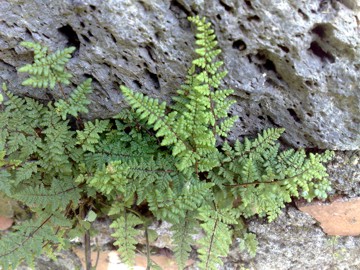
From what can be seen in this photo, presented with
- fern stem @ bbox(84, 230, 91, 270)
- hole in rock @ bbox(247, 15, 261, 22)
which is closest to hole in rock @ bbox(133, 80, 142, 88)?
hole in rock @ bbox(247, 15, 261, 22)

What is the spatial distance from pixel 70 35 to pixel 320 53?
1.31 meters

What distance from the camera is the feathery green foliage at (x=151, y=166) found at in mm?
1916

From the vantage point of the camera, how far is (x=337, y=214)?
2.39 metres

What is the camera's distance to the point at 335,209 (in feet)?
7.76

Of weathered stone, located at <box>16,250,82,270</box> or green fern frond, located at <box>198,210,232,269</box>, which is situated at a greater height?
green fern frond, located at <box>198,210,232,269</box>

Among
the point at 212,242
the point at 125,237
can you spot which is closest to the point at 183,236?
the point at 212,242

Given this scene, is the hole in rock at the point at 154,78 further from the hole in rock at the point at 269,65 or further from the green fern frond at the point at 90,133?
the hole in rock at the point at 269,65

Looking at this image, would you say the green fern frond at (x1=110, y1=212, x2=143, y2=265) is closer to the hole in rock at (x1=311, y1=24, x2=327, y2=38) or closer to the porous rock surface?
the porous rock surface

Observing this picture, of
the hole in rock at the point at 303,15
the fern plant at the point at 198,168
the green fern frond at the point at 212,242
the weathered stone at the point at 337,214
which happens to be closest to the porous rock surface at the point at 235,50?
the hole in rock at the point at 303,15

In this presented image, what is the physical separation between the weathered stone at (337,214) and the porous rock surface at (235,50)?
479 millimetres

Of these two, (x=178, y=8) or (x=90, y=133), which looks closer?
(x=178, y=8)

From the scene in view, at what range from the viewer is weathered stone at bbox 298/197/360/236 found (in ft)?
7.72

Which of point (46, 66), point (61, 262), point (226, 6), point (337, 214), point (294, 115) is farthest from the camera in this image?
point (61, 262)

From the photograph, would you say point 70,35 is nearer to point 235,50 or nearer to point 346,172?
point 235,50
